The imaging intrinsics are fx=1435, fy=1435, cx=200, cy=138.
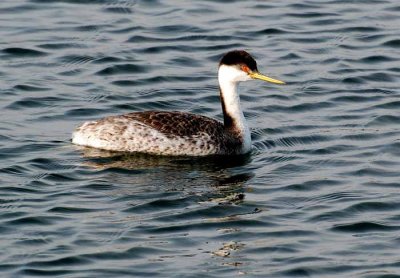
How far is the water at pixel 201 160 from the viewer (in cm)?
1429

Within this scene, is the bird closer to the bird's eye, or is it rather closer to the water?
the bird's eye

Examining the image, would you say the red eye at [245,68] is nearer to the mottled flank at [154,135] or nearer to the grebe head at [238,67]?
the grebe head at [238,67]

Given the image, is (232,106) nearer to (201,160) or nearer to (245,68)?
(245,68)

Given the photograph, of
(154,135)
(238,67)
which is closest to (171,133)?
(154,135)

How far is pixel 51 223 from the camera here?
15.0m

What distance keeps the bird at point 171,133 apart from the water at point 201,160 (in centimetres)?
18

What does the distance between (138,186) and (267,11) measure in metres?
8.92

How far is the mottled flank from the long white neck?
0.21 m

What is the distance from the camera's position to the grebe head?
59.4 ft

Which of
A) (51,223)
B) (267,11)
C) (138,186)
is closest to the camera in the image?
(51,223)

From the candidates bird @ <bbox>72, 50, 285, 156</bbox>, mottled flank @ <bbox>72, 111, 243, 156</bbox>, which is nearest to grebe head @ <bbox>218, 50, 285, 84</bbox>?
bird @ <bbox>72, 50, 285, 156</bbox>

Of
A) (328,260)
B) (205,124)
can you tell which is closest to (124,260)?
(328,260)

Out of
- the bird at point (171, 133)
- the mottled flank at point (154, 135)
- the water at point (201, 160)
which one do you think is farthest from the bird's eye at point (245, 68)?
the water at point (201, 160)

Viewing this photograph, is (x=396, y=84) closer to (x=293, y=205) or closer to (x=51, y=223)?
(x=293, y=205)
